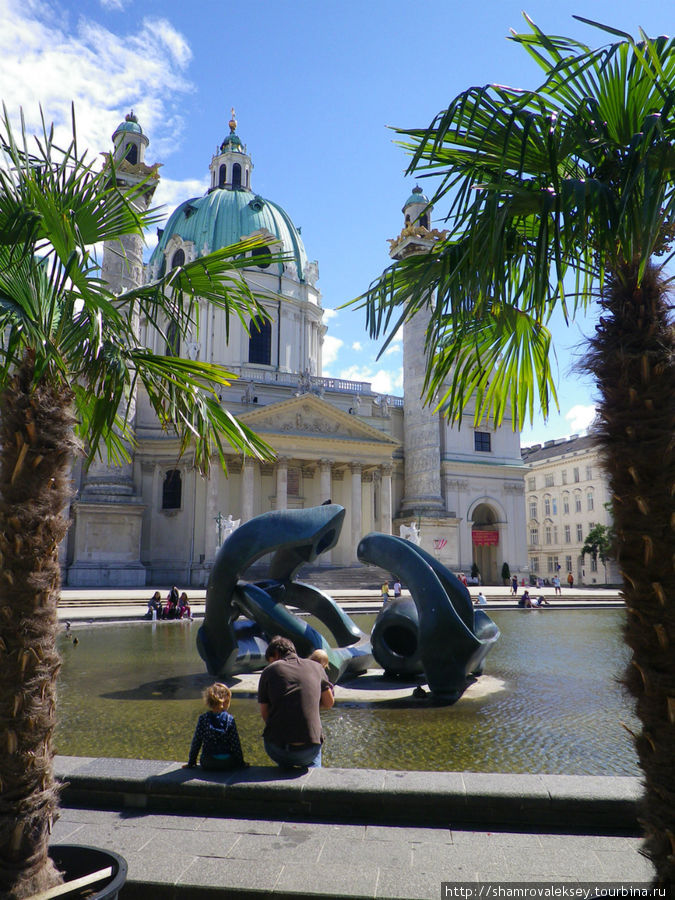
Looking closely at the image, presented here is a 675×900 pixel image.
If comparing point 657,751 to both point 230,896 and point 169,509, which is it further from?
point 169,509

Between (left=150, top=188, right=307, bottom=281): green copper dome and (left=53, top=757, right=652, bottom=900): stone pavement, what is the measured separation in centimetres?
4885

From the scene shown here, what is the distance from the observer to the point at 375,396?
173ft

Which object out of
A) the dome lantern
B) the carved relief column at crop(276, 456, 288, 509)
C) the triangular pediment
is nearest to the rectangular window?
the triangular pediment

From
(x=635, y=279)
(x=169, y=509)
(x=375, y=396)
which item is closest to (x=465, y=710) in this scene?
(x=635, y=279)

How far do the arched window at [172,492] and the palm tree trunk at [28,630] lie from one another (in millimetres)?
41587

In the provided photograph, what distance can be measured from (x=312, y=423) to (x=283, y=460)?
3.48 meters

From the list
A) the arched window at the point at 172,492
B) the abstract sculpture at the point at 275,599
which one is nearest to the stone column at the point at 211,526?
the arched window at the point at 172,492

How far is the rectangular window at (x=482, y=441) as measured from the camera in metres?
52.6

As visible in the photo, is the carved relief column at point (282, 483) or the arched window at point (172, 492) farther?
the arched window at point (172, 492)

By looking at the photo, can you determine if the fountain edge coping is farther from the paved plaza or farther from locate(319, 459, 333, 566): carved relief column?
locate(319, 459, 333, 566): carved relief column

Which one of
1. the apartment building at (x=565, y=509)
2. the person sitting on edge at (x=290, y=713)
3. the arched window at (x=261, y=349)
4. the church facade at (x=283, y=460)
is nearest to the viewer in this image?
the person sitting on edge at (x=290, y=713)

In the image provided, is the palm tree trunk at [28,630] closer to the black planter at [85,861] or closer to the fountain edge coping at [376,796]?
the black planter at [85,861]

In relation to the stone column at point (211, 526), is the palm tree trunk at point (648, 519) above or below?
below

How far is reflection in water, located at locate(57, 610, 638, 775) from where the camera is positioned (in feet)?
21.2
